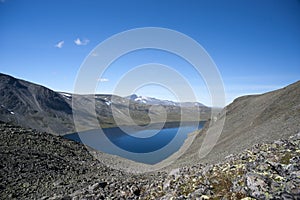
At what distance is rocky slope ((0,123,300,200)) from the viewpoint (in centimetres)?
938

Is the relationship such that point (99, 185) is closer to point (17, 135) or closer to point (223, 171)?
point (223, 171)

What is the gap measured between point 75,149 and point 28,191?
2374 centimetres

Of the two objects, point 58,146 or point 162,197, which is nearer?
point 162,197

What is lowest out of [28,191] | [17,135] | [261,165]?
[28,191]

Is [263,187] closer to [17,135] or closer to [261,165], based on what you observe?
[261,165]

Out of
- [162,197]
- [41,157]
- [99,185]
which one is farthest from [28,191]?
[162,197]

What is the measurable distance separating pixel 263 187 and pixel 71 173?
2242 centimetres

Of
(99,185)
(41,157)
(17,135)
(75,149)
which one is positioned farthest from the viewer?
(75,149)

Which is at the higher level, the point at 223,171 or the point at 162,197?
the point at 223,171

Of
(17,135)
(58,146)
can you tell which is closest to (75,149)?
(58,146)

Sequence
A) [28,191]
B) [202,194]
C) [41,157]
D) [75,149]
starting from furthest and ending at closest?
[75,149] < [41,157] < [28,191] < [202,194]

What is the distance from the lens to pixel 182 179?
45.4 feet

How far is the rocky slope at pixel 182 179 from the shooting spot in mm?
9375

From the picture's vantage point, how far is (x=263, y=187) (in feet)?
29.1
